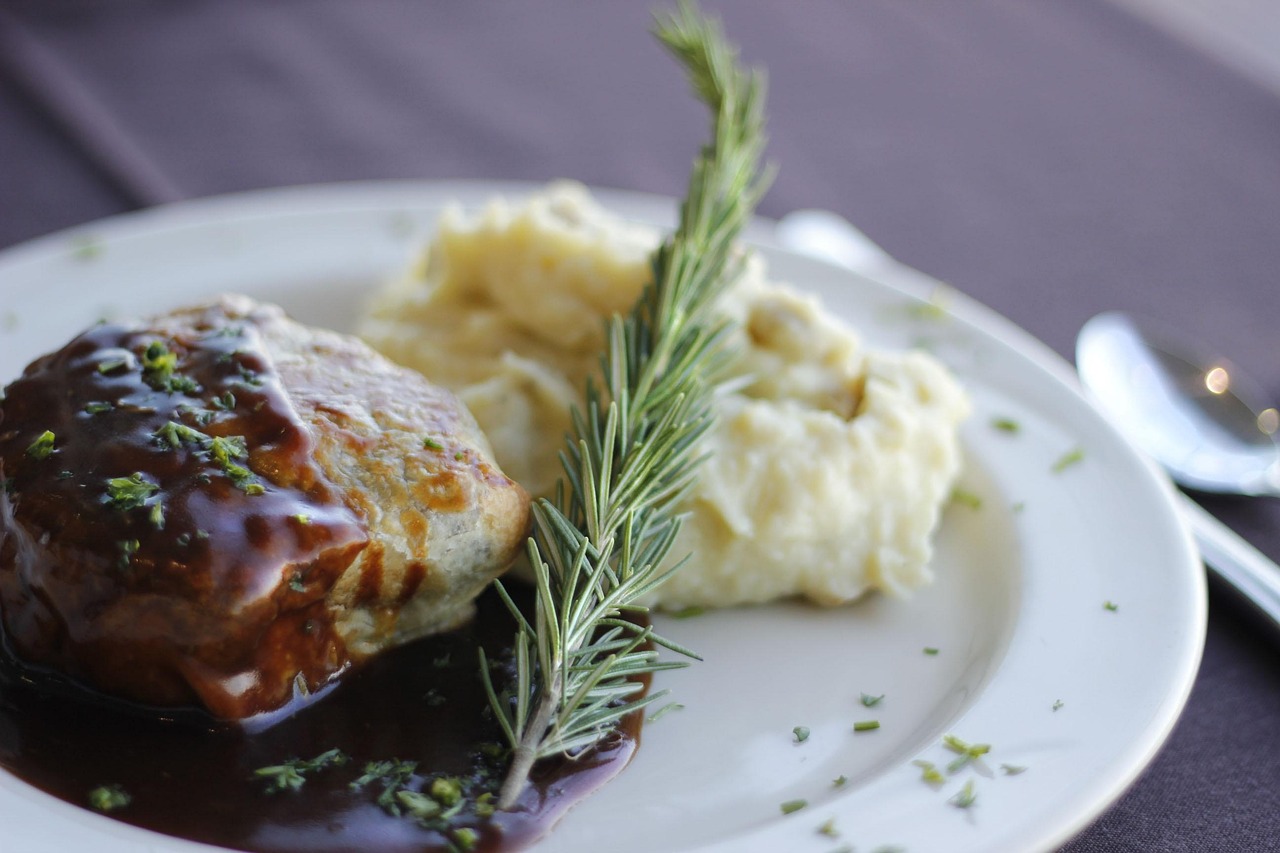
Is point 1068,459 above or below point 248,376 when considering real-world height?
above

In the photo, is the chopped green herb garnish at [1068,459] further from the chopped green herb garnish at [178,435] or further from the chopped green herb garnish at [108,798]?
the chopped green herb garnish at [108,798]

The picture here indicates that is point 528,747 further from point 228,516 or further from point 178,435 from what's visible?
point 178,435

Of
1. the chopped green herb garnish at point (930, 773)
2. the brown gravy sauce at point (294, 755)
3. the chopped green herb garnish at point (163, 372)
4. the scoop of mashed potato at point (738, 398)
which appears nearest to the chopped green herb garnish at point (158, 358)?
the chopped green herb garnish at point (163, 372)

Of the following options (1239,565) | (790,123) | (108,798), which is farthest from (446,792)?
(790,123)

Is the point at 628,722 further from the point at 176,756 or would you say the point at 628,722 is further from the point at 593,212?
the point at 593,212

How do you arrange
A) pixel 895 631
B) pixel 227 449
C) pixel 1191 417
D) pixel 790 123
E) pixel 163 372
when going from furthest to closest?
pixel 790 123, pixel 1191 417, pixel 895 631, pixel 163 372, pixel 227 449

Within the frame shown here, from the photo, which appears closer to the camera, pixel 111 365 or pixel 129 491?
pixel 129 491
